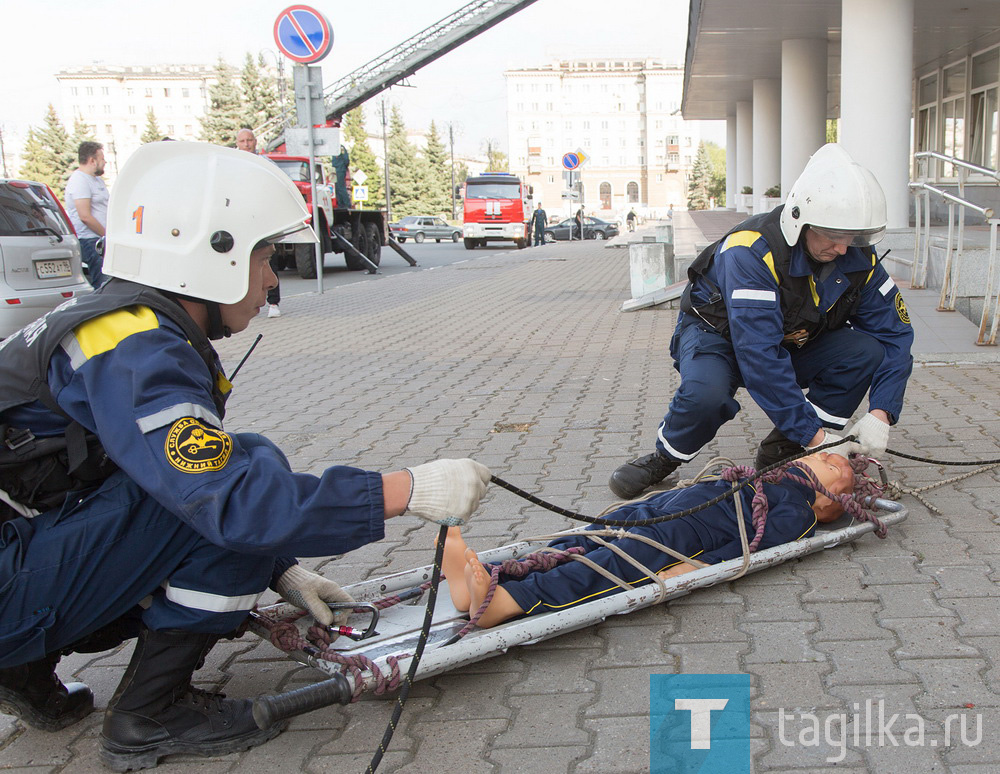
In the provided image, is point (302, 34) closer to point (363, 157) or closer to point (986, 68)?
point (986, 68)

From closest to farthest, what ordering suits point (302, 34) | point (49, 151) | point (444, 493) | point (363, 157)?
point (444, 493) < point (302, 34) < point (49, 151) < point (363, 157)

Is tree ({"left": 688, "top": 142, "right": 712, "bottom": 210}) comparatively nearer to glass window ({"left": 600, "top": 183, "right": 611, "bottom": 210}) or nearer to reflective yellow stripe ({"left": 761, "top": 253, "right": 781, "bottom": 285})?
glass window ({"left": 600, "top": 183, "right": 611, "bottom": 210})

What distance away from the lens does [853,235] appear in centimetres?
371

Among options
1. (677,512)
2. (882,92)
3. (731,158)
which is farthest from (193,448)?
(731,158)

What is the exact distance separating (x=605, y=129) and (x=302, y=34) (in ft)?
365

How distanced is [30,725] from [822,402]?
342 cm

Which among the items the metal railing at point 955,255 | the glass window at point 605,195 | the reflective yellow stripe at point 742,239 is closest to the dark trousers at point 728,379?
the reflective yellow stripe at point 742,239

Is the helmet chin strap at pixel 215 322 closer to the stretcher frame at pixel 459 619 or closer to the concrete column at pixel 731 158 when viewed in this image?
the stretcher frame at pixel 459 619

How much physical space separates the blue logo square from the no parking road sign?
11965mm

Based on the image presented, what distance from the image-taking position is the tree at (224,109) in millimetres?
68625

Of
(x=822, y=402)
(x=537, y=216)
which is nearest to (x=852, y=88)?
(x=822, y=402)

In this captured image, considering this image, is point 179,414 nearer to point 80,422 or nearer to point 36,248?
point 80,422

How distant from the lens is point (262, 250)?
2492 mm

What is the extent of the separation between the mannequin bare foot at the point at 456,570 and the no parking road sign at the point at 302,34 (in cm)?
1149
